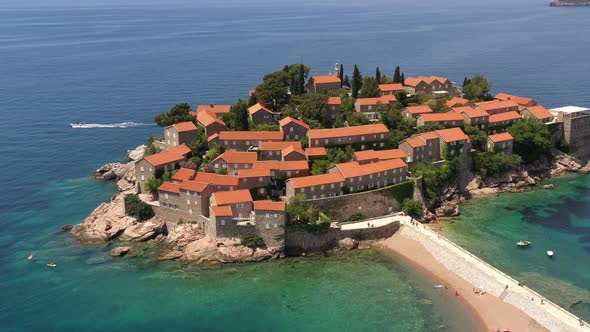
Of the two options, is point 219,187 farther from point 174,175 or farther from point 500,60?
point 500,60

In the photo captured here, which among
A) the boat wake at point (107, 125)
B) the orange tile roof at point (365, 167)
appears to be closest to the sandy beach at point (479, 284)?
the orange tile roof at point (365, 167)

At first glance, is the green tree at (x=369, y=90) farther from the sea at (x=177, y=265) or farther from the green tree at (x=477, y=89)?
the sea at (x=177, y=265)

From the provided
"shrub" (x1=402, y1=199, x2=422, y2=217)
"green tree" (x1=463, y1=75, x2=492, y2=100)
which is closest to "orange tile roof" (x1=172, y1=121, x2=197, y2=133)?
"shrub" (x1=402, y1=199, x2=422, y2=217)

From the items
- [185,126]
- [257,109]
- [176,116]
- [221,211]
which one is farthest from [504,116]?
[176,116]

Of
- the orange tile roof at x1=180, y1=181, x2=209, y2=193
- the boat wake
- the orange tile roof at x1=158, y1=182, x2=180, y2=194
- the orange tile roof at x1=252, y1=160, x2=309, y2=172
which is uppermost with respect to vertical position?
the boat wake

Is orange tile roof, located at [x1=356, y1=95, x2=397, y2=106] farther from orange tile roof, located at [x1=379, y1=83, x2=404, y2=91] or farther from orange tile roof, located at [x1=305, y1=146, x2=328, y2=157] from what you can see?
orange tile roof, located at [x1=305, y1=146, x2=328, y2=157]

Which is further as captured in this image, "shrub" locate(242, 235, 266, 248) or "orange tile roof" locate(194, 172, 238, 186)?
"orange tile roof" locate(194, 172, 238, 186)

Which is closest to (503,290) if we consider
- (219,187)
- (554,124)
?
(219,187)
